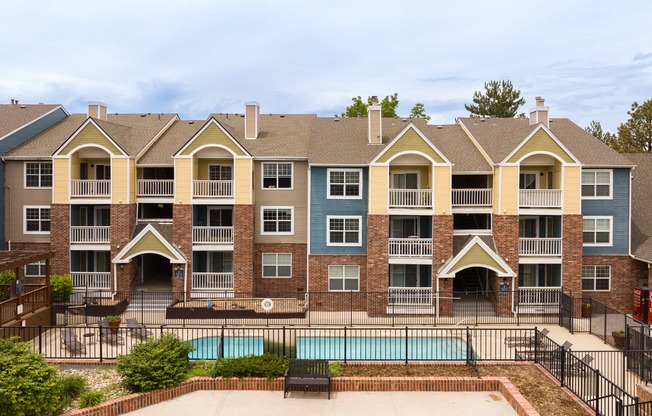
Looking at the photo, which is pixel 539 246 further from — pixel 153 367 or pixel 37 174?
pixel 37 174

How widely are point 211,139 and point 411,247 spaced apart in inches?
466

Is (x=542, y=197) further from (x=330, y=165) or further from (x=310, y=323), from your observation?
(x=310, y=323)

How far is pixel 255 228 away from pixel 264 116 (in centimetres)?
945

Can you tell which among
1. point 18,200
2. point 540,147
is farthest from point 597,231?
point 18,200

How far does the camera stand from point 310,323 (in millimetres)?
22719

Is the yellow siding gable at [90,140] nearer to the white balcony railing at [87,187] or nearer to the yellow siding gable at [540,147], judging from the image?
the white balcony railing at [87,187]

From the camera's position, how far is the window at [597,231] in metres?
26.4

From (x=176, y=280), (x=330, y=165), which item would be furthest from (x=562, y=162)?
(x=176, y=280)

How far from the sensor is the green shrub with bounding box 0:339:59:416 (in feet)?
35.5

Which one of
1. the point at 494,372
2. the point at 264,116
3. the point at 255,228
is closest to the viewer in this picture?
the point at 494,372

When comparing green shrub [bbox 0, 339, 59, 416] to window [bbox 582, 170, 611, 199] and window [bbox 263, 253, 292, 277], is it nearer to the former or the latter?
window [bbox 263, 253, 292, 277]

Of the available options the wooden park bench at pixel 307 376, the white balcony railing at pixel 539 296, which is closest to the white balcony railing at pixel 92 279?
the wooden park bench at pixel 307 376

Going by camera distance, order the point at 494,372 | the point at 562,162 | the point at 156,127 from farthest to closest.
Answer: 1. the point at 156,127
2. the point at 562,162
3. the point at 494,372

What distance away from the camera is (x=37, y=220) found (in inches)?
1087
